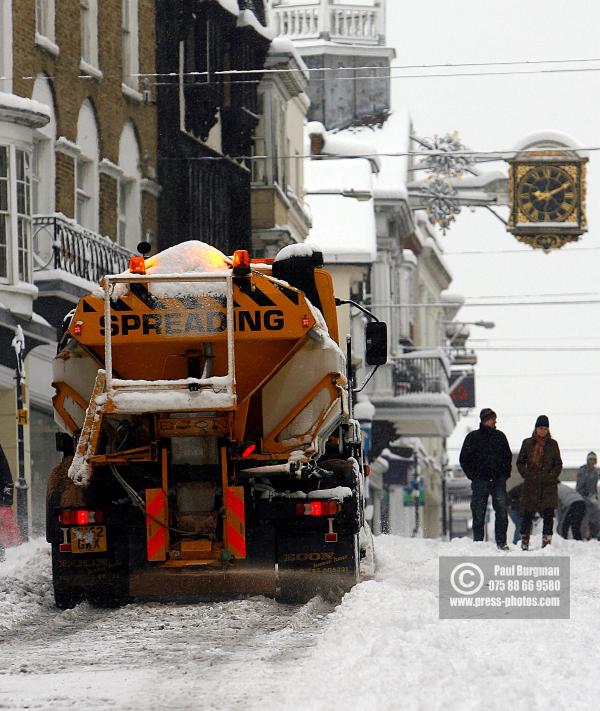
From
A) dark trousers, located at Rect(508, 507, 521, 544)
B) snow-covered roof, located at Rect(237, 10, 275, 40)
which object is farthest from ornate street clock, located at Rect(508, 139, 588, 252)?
dark trousers, located at Rect(508, 507, 521, 544)

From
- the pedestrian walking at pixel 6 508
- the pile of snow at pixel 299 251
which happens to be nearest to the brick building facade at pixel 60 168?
the pedestrian walking at pixel 6 508

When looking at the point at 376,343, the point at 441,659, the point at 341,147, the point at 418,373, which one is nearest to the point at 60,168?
the point at 376,343

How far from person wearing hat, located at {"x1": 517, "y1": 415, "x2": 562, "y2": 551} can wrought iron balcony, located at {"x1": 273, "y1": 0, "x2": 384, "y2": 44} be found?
4511 centimetres

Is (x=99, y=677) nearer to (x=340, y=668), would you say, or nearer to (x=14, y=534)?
(x=340, y=668)

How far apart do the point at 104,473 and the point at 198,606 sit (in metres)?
1.21

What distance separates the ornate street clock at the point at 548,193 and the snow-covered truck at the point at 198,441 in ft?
126

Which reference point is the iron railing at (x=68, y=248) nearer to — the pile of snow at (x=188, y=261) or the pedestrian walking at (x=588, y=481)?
the pedestrian walking at (x=588, y=481)

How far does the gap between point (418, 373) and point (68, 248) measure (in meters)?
24.5

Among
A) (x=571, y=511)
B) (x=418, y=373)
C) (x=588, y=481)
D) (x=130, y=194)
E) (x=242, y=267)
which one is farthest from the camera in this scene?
(x=418, y=373)

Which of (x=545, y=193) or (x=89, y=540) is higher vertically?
(x=545, y=193)

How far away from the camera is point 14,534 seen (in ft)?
69.5

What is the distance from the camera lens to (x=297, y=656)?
9.48 m

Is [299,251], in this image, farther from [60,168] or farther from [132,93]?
[132,93]
